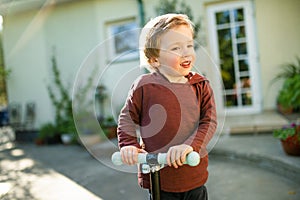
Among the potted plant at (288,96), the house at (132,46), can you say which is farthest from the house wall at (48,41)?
the potted plant at (288,96)

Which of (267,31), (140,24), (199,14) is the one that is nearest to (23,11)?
(140,24)

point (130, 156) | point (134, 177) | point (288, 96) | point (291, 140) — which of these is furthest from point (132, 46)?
point (130, 156)

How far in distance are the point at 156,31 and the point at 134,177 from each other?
108 inches

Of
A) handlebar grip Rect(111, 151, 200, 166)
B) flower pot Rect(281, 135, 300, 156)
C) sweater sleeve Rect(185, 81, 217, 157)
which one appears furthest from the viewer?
flower pot Rect(281, 135, 300, 156)

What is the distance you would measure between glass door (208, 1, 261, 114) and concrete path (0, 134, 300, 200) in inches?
52.0

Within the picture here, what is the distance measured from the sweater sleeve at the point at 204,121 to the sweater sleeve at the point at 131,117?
223 millimetres

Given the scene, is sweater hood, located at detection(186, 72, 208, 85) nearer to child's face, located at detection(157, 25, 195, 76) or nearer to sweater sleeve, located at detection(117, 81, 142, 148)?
child's face, located at detection(157, 25, 195, 76)

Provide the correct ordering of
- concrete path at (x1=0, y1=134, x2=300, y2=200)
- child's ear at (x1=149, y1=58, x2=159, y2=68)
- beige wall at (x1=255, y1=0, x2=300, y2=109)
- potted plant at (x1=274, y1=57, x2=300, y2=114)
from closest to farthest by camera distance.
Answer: child's ear at (x1=149, y1=58, x2=159, y2=68) → concrete path at (x1=0, y1=134, x2=300, y2=200) → potted plant at (x1=274, y1=57, x2=300, y2=114) → beige wall at (x1=255, y1=0, x2=300, y2=109)

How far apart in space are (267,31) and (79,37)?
3813mm

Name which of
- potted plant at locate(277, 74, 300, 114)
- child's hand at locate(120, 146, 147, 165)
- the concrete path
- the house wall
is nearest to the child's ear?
child's hand at locate(120, 146, 147, 165)

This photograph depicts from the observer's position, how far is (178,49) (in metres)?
1.19

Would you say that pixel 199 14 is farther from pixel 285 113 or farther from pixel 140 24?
pixel 285 113

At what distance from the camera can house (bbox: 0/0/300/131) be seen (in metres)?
5.77

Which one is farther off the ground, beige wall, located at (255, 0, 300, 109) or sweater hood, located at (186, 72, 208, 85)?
beige wall, located at (255, 0, 300, 109)
